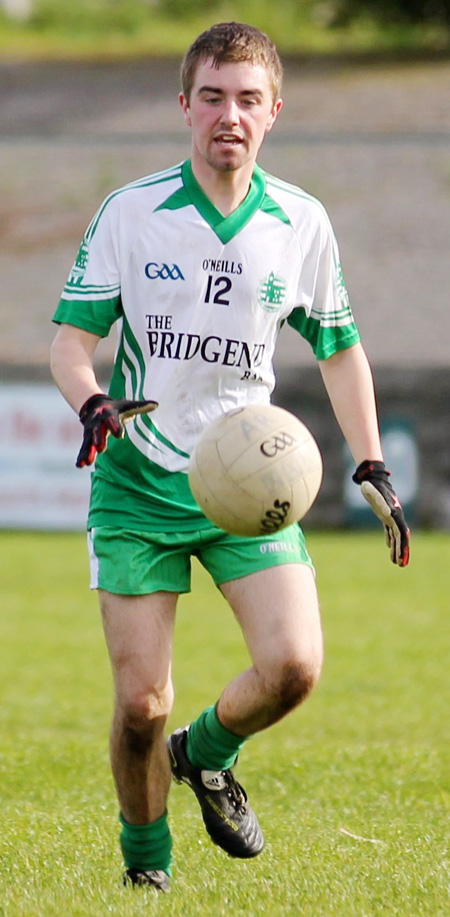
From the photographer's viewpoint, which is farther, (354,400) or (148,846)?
(354,400)

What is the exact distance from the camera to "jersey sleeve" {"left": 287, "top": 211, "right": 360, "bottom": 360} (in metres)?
4.53

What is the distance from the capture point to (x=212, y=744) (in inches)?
177

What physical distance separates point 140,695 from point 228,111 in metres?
1.74

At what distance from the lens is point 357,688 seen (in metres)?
9.45

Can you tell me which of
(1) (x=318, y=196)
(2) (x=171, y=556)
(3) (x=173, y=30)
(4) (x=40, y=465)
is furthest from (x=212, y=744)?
(3) (x=173, y=30)

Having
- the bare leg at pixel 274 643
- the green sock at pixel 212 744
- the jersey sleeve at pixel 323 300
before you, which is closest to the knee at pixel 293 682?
the bare leg at pixel 274 643

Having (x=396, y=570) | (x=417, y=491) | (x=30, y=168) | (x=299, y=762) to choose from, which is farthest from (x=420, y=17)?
(x=299, y=762)

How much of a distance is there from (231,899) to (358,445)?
1.46 m

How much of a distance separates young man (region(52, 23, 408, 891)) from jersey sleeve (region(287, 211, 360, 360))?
0.06ft

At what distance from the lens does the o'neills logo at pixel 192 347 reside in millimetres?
4328

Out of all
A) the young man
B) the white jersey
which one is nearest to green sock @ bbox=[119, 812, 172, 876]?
the young man

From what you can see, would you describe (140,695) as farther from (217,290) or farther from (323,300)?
(323,300)

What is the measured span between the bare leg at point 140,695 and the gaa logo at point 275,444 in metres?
0.60

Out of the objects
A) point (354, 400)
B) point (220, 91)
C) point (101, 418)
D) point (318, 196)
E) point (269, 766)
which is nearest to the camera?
point (101, 418)
